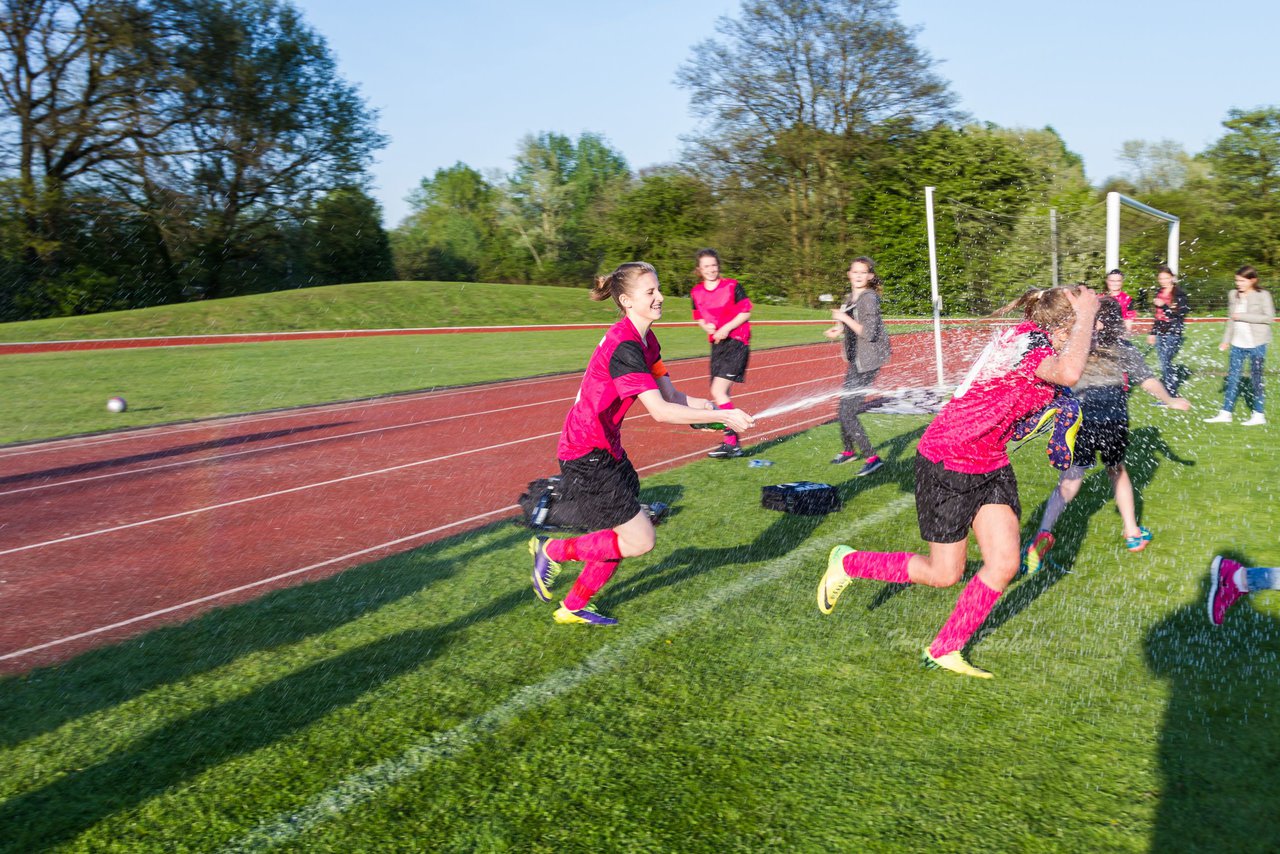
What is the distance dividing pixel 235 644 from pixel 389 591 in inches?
39.3

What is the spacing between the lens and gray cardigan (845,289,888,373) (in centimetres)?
882

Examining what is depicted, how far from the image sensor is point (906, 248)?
4016cm

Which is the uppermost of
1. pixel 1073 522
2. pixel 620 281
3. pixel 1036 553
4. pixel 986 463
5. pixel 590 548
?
pixel 620 281

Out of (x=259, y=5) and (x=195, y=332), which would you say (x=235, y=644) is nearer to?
(x=195, y=332)

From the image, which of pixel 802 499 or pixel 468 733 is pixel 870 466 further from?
pixel 468 733

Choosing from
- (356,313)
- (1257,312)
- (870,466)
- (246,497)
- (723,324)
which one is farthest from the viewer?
(356,313)

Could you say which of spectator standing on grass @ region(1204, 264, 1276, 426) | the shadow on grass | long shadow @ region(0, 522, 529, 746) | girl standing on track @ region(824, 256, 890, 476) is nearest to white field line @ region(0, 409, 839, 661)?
long shadow @ region(0, 522, 529, 746)

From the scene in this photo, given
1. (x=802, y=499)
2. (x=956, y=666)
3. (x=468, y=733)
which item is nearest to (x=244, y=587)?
(x=468, y=733)

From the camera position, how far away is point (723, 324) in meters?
9.38

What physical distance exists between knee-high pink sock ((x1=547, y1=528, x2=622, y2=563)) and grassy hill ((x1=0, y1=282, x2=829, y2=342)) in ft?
95.7

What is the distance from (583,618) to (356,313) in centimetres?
3281

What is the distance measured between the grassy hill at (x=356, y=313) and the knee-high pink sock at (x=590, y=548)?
1149 inches

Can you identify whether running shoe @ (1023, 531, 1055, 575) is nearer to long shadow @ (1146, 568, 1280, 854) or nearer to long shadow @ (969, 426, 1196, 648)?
long shadow @ (969, 426, 1196, 648)

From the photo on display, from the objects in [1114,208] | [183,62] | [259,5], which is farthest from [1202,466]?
[259,5]
